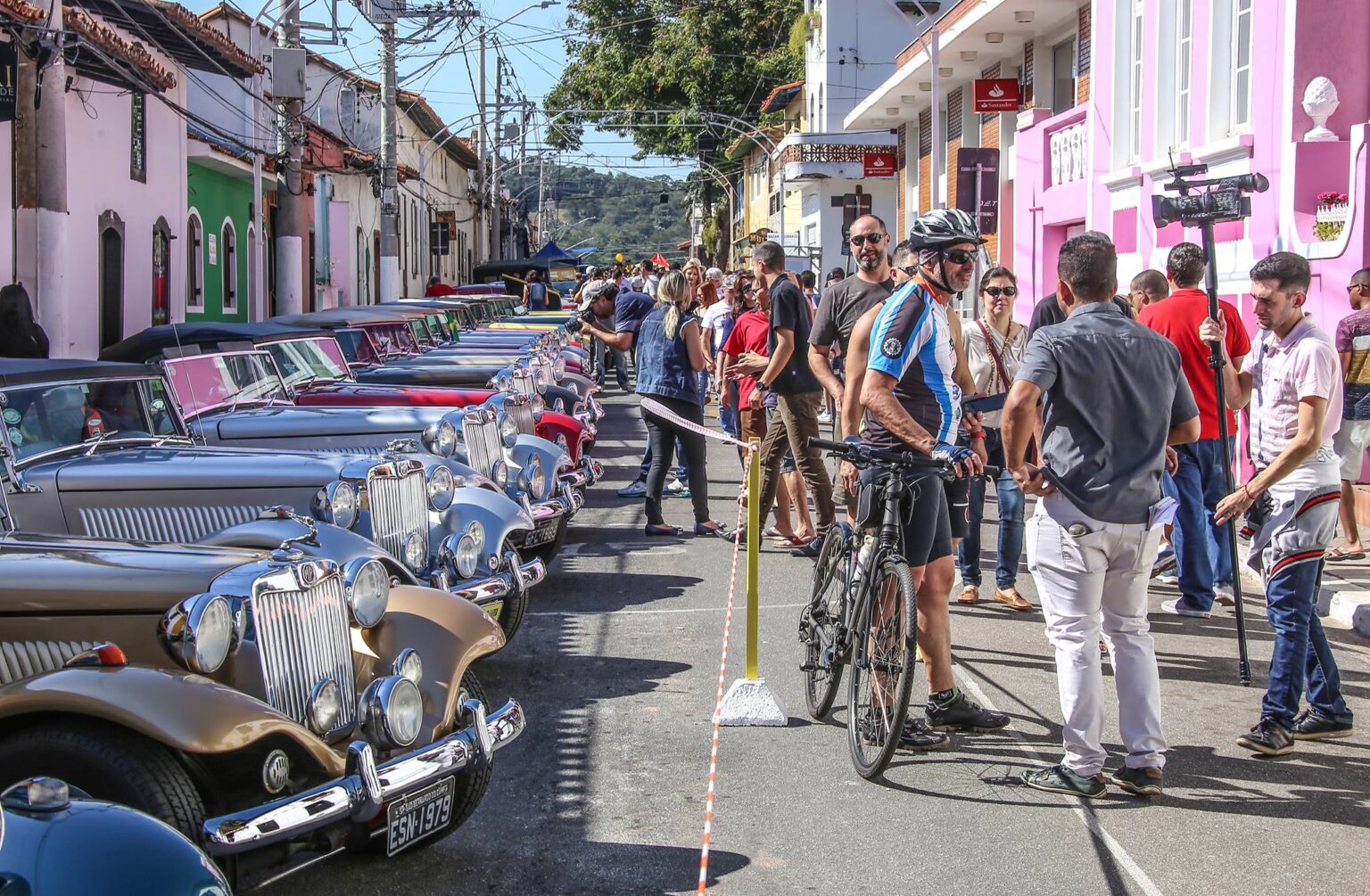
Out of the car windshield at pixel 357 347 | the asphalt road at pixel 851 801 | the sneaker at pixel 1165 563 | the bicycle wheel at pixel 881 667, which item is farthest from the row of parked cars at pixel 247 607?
the car windshield at pixel 357 347

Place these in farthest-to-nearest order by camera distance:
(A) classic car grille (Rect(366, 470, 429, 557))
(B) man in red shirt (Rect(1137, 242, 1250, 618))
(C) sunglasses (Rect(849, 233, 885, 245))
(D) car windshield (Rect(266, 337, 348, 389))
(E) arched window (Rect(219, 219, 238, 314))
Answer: (E) arched window (Rect(219, 219, 238, 314)), (D) car windshield (Rect(266, 337, 348, 389)), (B) man in red shirt (Rect(1137, 242, 1250, 618)), (C) sunglasses (Rect(849, 233, 885, 245)), (A) classic car grille (Rect(366, 470, 429, 557))

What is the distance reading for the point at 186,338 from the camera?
35.1ft

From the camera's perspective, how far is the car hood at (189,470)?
650 centimetres

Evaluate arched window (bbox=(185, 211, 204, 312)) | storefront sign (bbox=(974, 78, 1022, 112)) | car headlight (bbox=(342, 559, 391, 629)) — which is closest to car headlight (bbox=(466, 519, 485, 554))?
car headlight (bbox=(342, 559, 391, 629))

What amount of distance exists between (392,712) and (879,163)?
35.0 meters

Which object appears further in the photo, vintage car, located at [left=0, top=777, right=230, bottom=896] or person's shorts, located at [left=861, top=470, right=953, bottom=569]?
person's shorts, located at [left=861, top=470, right=953, bottom=569]

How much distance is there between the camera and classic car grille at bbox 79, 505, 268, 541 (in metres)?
6.44

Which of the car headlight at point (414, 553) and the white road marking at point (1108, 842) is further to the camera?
the car headlight at point (414, 553)

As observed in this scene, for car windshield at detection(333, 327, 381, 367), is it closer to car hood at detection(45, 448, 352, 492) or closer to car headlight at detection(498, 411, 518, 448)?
car headlight at detection(498, 411, 518, 448)

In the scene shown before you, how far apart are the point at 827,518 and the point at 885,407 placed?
4.13 meters

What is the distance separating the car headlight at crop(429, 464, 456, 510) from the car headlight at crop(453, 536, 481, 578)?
0.40 meters

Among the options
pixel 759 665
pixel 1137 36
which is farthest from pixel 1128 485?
pixel 1137 36

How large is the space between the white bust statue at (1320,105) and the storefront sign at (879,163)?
25.7 metres

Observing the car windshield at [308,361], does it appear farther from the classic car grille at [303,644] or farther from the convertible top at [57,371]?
the classic car grille at [303,644]
